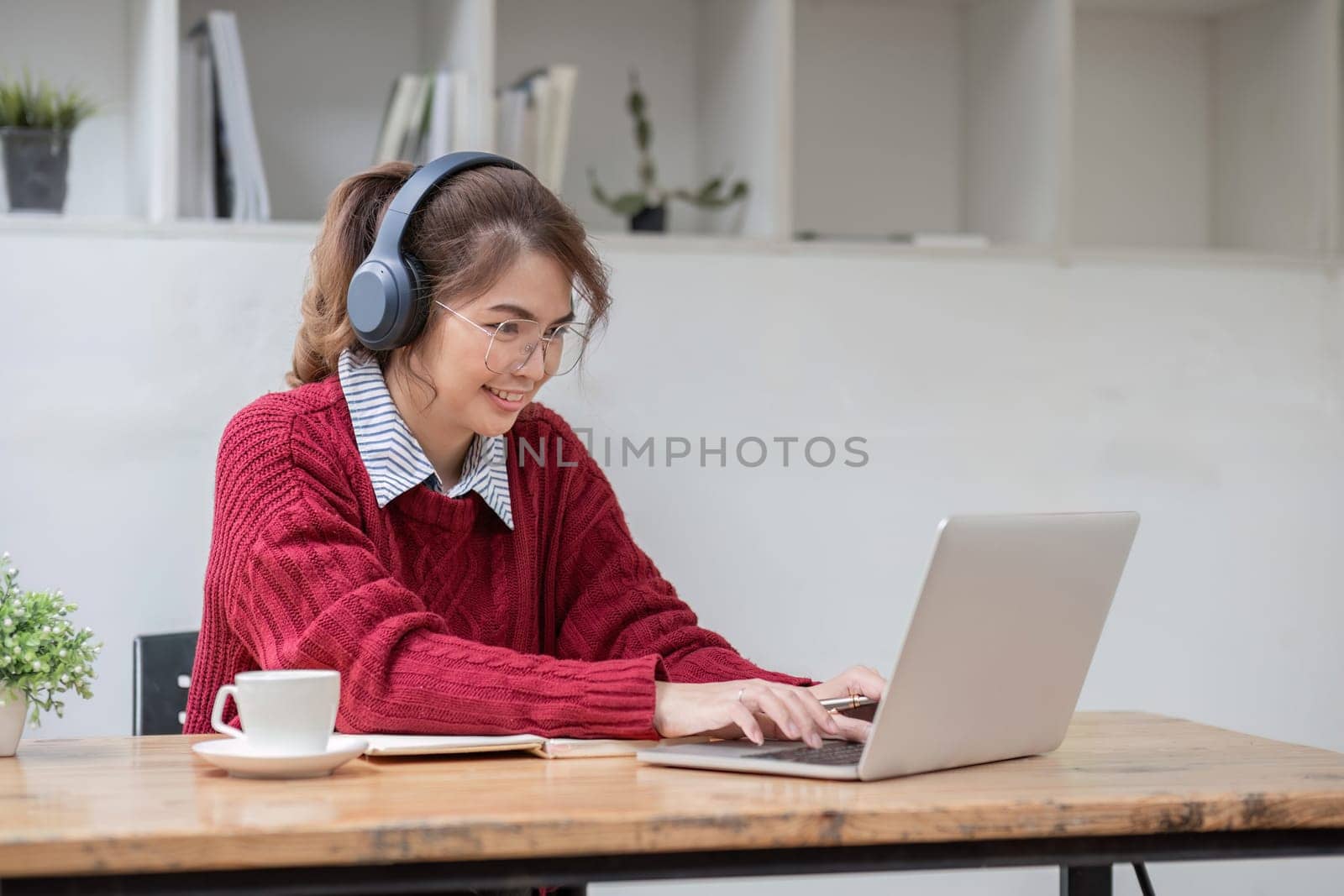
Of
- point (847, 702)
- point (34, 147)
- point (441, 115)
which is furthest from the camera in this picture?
point (441, 115)

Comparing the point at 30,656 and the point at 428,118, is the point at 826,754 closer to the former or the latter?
the point at 30,656

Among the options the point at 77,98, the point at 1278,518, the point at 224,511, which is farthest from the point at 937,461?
the point at 77,98

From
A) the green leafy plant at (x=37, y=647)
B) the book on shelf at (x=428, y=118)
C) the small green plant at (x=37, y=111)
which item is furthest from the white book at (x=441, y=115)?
the green leafy plant at (x=37, y=647)

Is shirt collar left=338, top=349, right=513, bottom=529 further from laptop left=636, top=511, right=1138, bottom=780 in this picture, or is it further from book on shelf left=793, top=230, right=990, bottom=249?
book on shelf left=793, top=230, right=990, bottom=249

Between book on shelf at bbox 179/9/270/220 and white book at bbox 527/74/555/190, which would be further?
white book at bbox 527/74/555/190

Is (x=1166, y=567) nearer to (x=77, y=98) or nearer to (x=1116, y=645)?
(x=1116, y=645)

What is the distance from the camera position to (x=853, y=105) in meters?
2.67

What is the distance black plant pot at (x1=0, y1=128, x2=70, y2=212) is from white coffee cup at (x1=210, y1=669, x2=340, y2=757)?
4.29 ft

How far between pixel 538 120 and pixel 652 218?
0.27 metres

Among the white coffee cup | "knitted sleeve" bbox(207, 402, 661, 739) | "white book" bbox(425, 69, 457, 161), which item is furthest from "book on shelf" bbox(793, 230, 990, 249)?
the white coffee cup

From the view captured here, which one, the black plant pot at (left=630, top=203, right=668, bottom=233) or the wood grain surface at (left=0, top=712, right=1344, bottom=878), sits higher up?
the black plant pot at (left=630, top=203, right=668, bottom=233)

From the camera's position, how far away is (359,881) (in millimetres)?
929

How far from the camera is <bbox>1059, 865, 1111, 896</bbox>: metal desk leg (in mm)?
1251

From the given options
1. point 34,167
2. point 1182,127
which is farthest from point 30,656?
point 1182,127
